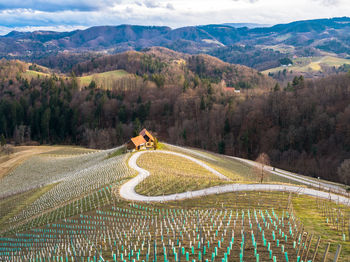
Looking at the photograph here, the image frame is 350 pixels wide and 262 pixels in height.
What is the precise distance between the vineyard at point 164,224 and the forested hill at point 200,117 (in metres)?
44.4

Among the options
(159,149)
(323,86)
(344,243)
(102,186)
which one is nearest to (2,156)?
(159,149)

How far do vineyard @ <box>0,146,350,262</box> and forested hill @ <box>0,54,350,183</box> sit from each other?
44.4 meters

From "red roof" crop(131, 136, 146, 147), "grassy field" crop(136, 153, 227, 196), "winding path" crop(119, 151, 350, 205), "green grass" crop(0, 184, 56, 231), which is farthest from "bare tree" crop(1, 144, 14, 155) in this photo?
"winding path" crop(119, 151, 350, 205)

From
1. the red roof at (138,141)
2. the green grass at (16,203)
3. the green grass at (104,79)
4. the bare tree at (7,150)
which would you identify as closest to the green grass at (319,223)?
the green grass at (16,203)

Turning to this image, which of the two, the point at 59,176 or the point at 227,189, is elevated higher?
the point at 227,189

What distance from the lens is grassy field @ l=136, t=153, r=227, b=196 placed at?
31.3 m

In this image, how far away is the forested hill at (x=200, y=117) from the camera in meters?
75.1

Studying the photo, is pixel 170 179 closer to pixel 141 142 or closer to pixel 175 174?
pixel 175 174

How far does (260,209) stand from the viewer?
2253cm

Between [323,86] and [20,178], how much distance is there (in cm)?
9014

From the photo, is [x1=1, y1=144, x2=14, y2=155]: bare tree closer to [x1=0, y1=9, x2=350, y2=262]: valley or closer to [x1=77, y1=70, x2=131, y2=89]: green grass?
[x1=0, y1=9, x2=350, y2=262]: valley

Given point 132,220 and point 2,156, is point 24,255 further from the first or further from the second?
point 2,156

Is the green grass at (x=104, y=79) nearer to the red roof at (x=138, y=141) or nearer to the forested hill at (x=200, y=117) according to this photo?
the forested hill at (x=200, y=117)

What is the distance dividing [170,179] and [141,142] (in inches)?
1052
